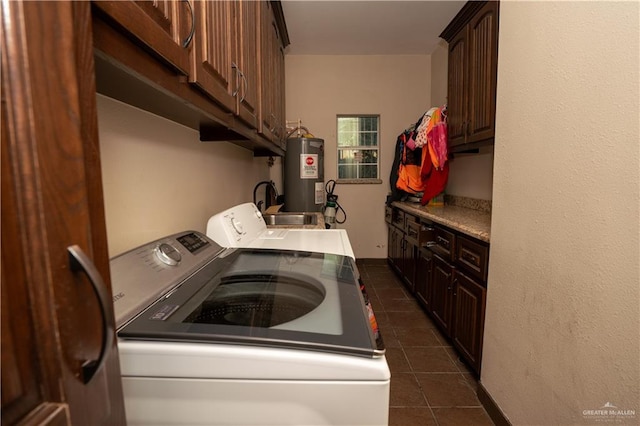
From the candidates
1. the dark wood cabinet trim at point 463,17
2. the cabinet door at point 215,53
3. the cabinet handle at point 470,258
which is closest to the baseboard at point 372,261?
the cabinet handle at point 470,258

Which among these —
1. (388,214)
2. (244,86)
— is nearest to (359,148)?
(388,214)

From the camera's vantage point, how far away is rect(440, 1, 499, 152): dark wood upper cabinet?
2135 millimetres

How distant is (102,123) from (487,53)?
236cm

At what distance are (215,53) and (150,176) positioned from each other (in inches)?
19.7

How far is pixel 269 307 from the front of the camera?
833 mm

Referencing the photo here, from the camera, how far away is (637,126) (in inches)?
32.3

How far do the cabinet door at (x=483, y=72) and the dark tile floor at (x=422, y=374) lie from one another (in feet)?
4.97

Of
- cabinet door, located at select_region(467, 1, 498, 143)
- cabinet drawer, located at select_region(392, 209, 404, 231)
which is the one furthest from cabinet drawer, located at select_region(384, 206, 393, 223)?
cabinet door, located at select_region(467, 1, 498, 143)

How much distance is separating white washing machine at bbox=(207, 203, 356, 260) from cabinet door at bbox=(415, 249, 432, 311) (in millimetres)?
1175

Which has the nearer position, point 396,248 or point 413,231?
→ point 413,231

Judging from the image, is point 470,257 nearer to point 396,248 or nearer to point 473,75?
point 473,75

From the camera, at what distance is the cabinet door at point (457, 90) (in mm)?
2537

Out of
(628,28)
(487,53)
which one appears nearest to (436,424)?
(628,28)

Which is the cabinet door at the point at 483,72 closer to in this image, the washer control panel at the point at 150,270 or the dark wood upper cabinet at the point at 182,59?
the dark wood upper cabinet at the point at 182,59
